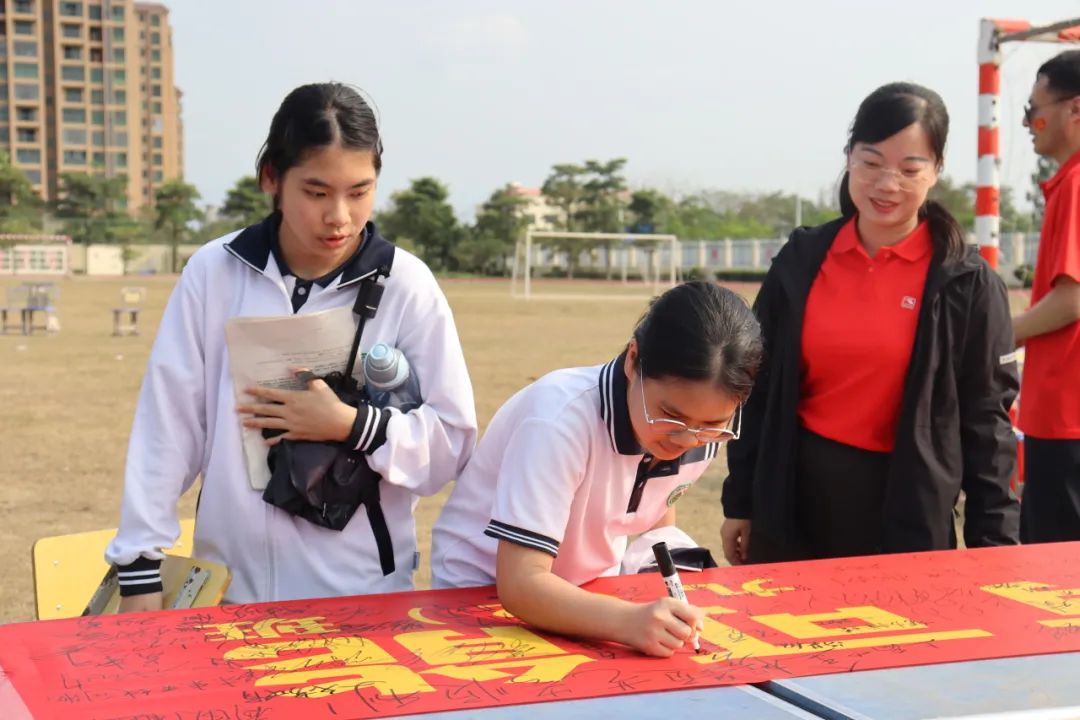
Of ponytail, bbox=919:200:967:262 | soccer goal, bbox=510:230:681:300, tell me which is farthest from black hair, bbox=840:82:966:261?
soccer goal, bbox=510:230:681:300

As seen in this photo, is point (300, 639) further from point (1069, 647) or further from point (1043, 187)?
point (1043, 187)

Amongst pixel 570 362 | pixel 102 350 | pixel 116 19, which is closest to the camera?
pixel 570 362

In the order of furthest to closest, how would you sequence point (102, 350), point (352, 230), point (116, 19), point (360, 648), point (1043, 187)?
point (116, 19) < point (102, 350) < point (1043, 187) < point (352, 230) < point (360, 648)

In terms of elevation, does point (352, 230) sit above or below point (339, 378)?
above

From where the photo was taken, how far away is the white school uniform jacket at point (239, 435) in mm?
2139

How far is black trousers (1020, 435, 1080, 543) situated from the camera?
3123 mm

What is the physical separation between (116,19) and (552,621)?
3406 inches

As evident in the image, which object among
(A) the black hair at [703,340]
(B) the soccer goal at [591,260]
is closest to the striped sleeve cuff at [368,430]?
(A) the black hair at [703,340]

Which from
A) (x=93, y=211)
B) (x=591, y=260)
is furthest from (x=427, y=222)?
(x=93, y=211)

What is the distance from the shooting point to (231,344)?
2.16 metres

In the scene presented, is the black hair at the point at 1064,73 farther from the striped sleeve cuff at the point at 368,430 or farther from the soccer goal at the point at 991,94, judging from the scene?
the soccer goal at the point at 991,94

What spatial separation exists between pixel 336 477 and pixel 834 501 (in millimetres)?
1143

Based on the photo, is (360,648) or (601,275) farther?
(601,275)

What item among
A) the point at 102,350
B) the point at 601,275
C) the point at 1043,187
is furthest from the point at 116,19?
the point at 1043,187
